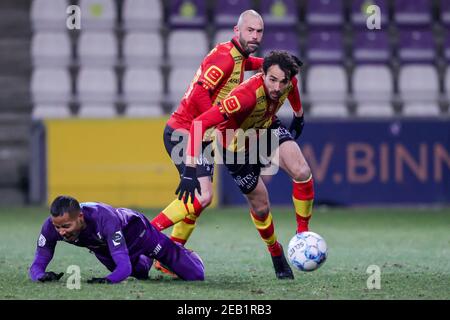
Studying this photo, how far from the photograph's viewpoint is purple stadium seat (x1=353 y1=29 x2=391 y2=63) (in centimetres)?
1379

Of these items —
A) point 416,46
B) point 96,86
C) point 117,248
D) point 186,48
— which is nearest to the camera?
point 117,248

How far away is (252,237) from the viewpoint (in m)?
9.52

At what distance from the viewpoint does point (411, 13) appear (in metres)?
14.1

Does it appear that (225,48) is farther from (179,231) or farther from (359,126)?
(359,126)

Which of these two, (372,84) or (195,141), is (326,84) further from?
(195,141)

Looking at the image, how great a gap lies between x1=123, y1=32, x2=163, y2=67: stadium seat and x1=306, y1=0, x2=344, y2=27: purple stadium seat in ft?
7.23

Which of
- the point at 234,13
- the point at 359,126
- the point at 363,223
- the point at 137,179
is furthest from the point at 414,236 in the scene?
the point at 234,13

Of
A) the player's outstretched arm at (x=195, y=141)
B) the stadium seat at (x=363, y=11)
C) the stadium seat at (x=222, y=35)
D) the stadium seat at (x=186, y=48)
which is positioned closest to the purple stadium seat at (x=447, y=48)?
the stadium seat at (x=363, y=11)

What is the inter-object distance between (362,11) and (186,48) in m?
2.58

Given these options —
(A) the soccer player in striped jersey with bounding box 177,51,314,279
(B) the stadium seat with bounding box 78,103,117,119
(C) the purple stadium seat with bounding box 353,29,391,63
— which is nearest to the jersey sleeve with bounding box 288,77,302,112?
(A) the soccer player in striped jersey with bounding box 177,51,314,279

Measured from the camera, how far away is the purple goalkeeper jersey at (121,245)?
5.82 m

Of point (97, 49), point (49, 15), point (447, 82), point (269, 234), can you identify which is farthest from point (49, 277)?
point (447, 82)

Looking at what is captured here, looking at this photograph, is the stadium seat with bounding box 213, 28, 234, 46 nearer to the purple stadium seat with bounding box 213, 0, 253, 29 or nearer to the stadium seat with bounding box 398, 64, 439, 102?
the purple stadium seat with bounding box 213, 0, 253, 29

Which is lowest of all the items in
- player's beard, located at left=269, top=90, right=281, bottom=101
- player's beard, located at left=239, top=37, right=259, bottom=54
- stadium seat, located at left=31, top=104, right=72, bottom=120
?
stadium seat, located at left=31, top=104, right=72, bottom=120
